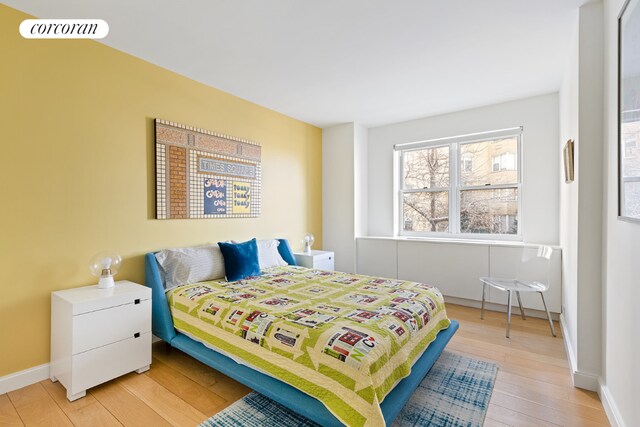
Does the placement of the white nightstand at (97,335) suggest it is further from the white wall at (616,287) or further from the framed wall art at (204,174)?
the white wall at (616,287)

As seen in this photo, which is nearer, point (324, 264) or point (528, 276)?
point (528, 276)

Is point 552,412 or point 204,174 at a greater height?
point 204,174

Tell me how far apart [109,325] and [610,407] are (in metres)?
3.23

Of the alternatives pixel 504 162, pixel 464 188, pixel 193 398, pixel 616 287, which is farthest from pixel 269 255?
pixel 504 162

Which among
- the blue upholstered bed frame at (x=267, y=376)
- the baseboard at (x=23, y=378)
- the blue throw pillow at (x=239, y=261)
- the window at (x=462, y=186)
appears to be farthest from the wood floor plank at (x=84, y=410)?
the window at (x=462, y=186)

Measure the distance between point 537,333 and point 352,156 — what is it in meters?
3.17

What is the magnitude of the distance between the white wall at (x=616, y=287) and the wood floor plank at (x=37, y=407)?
3.01m

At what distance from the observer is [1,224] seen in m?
2.00

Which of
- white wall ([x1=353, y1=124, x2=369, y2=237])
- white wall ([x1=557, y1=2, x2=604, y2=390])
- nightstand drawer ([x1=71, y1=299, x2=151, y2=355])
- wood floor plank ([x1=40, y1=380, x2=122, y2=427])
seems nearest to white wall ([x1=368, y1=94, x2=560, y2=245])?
white wall ([x1=353, y1=124, x2=369, y2=237])

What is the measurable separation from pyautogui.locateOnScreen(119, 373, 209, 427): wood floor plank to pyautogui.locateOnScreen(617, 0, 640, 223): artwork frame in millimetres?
2552

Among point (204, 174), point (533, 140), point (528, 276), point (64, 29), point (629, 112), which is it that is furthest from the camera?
point (533, 140)

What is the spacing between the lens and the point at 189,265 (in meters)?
2.74

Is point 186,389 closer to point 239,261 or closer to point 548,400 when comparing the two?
point 239,261

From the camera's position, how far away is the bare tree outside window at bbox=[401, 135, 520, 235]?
12.8 feet
